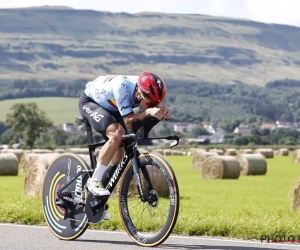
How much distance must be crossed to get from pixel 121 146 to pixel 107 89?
0.71 meters

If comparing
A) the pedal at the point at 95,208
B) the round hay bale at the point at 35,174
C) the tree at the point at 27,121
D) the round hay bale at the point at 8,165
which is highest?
the pedal at the point at 95,208

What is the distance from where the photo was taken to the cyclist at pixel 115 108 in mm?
10453

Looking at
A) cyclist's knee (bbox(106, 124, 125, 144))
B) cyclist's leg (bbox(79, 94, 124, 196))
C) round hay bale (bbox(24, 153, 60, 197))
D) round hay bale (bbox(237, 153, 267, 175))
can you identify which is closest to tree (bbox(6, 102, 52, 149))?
round hay bale (bbox(237, 153, 267, 175))

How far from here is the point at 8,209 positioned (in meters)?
13.8

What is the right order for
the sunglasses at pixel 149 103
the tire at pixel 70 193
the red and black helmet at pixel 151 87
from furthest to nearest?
the tire at pixel 70 193
the sunglasses at pixel 149 103
the red and black helmet at pixel 151 87

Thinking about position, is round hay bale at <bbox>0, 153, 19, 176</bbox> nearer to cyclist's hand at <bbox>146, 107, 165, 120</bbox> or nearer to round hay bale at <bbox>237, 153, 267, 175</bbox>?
round hay bale at <bbox>237, 153, 267, 175</bbox>

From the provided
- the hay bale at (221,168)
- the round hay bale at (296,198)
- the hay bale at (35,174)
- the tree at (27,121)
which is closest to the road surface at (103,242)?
the round hay bale at (296,198)

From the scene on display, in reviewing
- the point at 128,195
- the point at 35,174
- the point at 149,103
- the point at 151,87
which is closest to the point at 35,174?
the point at 35,174

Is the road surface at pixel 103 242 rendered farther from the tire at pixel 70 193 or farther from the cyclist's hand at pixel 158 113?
the cyclist's hand at pixel 158 113

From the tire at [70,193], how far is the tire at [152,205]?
74 cm

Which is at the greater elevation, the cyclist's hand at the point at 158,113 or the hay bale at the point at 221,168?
the cyclist's hand at the point at 158,113

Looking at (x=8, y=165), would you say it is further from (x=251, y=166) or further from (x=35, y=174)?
(x=35, y=174)

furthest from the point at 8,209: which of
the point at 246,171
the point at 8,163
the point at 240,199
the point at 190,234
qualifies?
the point at 246,171

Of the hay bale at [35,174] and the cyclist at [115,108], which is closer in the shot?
the cyclist at [115,108]
